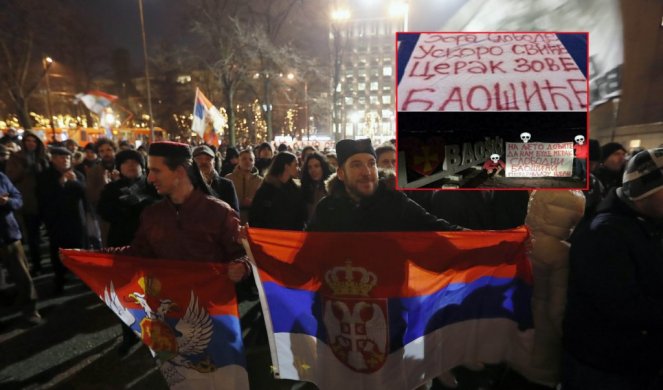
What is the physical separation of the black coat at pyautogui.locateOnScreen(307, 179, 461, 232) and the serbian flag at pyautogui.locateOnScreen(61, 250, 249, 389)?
926 mm

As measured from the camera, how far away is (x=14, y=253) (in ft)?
13.9

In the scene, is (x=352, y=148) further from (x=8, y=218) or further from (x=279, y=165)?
(x=8, y=218)

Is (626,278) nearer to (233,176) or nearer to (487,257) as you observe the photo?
(487,257)

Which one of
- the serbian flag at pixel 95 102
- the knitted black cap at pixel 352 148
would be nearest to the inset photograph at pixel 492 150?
the knitted black cap at pixel 352 148

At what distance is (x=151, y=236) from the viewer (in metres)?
2.69

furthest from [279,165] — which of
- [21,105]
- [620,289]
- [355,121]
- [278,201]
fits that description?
[355,121]

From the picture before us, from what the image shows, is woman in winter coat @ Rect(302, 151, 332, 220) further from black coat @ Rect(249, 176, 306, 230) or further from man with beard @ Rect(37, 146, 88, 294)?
man with beard @ Rect(37, 146, 88, 294)

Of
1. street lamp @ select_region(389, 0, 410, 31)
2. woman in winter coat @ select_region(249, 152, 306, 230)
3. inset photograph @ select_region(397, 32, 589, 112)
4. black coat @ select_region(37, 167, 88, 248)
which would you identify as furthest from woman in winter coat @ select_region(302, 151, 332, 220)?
inset photograph @ select_region(397, 32, 589, 112)

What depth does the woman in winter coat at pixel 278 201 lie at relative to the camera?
14.5 feet

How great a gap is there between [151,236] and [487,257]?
2337mm

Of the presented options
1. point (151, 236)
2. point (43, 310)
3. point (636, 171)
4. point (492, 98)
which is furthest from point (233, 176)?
point (636, 171)

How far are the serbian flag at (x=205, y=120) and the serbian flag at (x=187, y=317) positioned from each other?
1021 cm

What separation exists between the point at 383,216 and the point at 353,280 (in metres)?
0.56

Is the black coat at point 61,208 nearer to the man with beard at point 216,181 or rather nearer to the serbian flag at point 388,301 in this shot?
the man with beard at point 216,181
